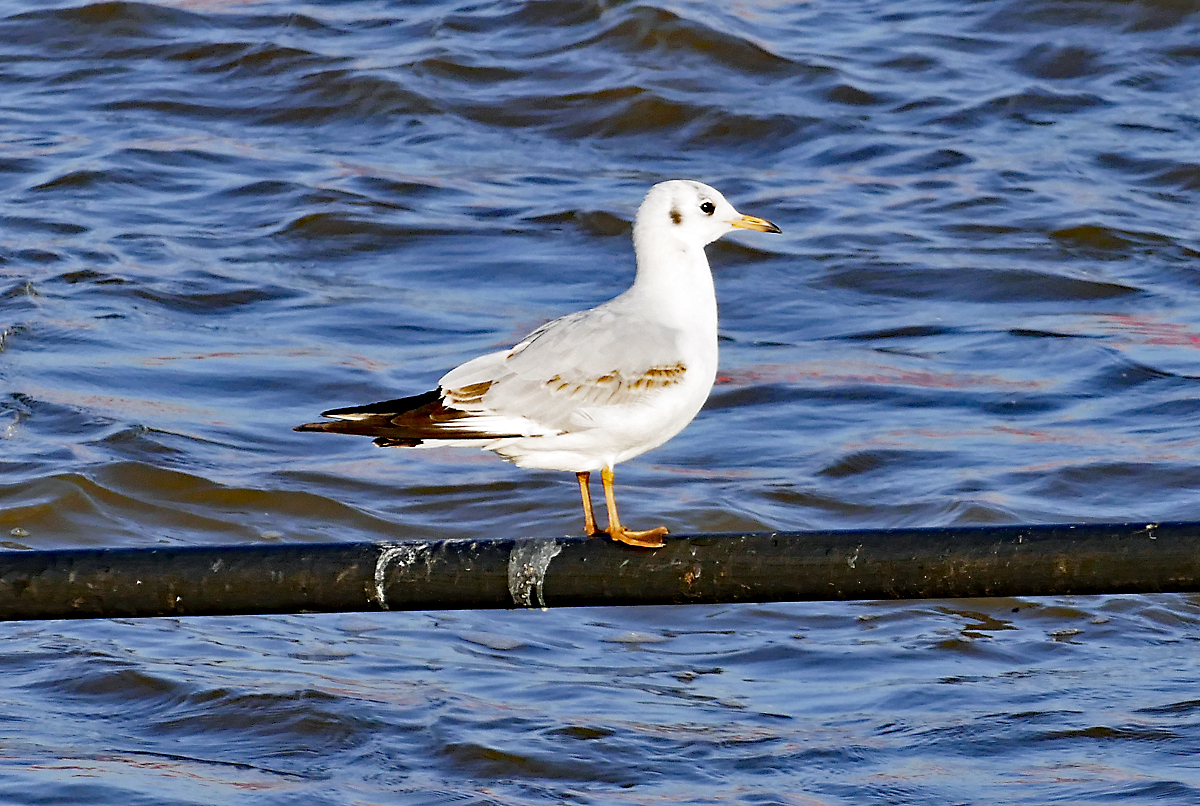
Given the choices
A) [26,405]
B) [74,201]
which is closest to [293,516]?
[26,405]

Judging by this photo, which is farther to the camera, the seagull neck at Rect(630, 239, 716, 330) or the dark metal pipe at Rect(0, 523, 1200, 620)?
the seagull neck at Rect(630, 239, 716, 330)

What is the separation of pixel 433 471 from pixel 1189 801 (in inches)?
140

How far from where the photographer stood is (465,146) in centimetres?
1124

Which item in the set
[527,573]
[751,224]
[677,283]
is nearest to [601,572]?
[527,573]

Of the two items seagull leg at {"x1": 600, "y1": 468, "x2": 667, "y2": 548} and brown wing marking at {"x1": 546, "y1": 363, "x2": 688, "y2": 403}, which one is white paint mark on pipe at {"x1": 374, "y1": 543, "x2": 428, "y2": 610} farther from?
brown wing marking at {"x1": 546, "y1": 363, "x2": 688, "y2": 403}

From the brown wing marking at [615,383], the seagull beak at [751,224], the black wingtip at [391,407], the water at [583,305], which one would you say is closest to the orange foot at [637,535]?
the brown wing marking at [615,383]

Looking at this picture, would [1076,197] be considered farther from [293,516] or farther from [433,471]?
[293,516]

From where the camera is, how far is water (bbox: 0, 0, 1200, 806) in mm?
4758

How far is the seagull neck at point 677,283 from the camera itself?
3.65 meters

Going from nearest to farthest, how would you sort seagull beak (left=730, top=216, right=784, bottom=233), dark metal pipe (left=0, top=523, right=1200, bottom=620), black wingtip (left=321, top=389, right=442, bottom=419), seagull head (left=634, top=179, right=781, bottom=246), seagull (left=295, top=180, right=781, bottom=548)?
dark metal pipe (left=0, top=523, right=1200, bottom=620)
black wingtip (left=321, top=389, right=442, bottom=419)
seagull (left=295, top=180, right=781, bottom=548)
seagull head (left=634, top=179, right=781, bottom=246)
seagull beak (left=730, top=216, right=784, bottom=233)

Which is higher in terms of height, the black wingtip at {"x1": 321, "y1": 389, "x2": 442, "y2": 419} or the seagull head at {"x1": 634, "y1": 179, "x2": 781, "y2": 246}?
the seagull head at {"x1": 634, "y1": 179, "x2": 781, "y2": 246}

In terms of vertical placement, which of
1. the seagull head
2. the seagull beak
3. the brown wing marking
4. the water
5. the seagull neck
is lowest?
the water

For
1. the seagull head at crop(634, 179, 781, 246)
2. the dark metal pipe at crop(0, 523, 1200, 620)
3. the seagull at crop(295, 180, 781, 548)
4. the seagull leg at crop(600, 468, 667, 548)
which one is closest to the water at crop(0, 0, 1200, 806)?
the seagull leg at crop(600, 468, 667, 548)

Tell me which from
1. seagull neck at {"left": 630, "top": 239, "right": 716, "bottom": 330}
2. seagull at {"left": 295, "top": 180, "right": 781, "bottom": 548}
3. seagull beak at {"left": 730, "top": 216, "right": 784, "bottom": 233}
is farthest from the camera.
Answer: seagull beak at {"left": 730, "top": 216, "right": 784, "bottom": 233}
